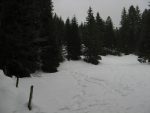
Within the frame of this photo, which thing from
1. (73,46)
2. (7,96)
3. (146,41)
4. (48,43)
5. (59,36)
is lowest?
(7,96)

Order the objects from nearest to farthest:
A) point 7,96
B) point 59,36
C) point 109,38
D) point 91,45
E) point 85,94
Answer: point 7,96
point 85,94
point 91,45
point 59,36
point 109,38

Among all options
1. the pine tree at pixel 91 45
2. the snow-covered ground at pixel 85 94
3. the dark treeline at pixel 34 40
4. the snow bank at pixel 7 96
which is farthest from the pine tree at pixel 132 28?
Result: the snow bank at pixel 7 96

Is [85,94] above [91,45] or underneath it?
underneath

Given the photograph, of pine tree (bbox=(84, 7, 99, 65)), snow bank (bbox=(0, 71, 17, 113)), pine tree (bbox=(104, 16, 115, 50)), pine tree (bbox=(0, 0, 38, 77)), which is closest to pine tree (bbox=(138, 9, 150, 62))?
pine tree (bbox=(84, 7, 99, 65))

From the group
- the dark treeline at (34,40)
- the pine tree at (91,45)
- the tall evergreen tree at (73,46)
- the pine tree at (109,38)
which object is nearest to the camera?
the dark treeline at (34,40)

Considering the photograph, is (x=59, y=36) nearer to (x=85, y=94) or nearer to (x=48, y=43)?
(x=48, y=43)

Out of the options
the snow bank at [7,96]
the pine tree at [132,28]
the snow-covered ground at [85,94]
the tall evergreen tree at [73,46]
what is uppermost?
the pine tree at [132,28]

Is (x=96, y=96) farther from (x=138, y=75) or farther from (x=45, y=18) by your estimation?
(x=45, y=18)

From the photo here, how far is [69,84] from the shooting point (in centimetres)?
2027

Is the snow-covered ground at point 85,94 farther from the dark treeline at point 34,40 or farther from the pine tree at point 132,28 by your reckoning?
the pine tree at point 132,28

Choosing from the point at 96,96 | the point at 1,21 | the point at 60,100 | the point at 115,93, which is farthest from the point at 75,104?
the point at 1,21

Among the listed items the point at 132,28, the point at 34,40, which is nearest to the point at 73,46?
the point at 34,40

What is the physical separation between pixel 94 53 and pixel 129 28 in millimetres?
27591

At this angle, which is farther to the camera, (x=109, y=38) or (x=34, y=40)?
(x=109, y=38)
